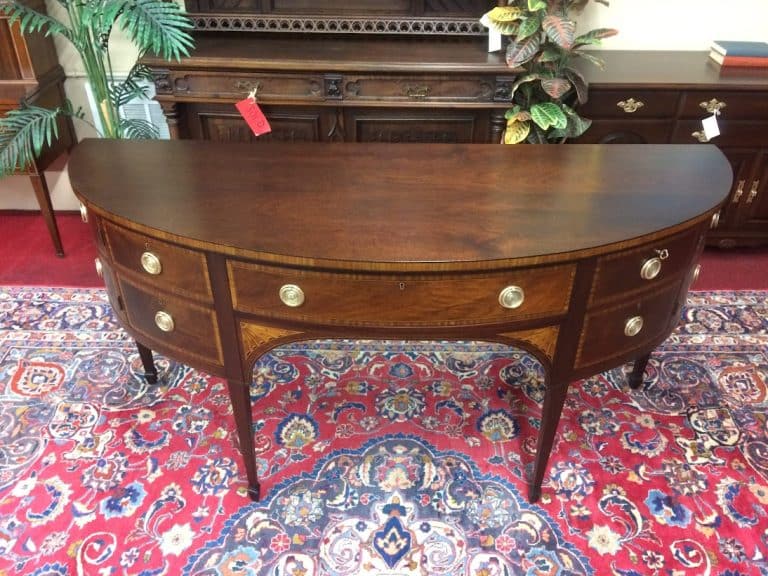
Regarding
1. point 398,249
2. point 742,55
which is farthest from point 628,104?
point 398,249

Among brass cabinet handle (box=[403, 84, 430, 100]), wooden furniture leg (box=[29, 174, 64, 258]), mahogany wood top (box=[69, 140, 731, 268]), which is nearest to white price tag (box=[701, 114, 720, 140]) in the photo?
mahogany wood top (box=[69, 140, 731, 268])

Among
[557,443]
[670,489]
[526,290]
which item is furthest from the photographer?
[557,443]

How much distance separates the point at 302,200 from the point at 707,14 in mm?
2455

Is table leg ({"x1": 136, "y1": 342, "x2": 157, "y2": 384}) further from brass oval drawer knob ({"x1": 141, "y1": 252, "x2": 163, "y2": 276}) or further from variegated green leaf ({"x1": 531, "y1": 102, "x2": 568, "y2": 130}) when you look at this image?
variegated green leaf ({"x1": 531, "y1": 102, "x2": 568, "y2": 130})

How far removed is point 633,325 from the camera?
61.0 inches

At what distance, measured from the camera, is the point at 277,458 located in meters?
2.00

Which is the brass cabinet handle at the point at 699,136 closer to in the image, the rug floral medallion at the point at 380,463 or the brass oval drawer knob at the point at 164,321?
the rug floral medallion at the point at 380,463

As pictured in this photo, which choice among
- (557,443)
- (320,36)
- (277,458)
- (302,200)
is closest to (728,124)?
(557,443)

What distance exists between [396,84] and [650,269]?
141cm

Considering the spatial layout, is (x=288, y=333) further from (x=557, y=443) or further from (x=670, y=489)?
(x=670, y=489)

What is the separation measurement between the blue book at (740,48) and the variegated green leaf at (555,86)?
0.88 meters

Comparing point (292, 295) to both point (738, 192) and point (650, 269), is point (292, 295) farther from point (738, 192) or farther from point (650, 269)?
point (738, 192)

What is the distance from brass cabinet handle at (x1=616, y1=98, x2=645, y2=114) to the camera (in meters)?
2.61

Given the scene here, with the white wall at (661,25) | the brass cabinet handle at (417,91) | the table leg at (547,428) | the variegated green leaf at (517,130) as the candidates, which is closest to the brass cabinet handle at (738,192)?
the white wall at (661,25)
